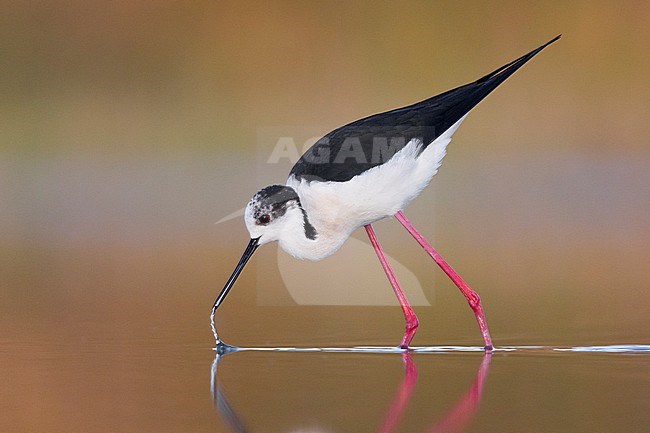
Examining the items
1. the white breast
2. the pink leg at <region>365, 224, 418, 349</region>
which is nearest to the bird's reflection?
the pink leg at <region>365, 224, 418, 349</region>

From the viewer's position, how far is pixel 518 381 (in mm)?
3812

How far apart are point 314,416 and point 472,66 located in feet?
22.4

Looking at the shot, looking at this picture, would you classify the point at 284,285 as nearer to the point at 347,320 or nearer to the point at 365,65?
the point at 347,320

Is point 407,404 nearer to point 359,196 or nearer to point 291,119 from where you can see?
point 359,196

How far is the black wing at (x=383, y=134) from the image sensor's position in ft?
15.5

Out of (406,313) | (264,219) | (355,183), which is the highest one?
(355,183)

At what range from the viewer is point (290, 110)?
31.5 ft

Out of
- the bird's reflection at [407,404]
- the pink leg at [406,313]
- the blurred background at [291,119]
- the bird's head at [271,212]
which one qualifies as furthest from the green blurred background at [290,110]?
the bird's reflection at [407,404]

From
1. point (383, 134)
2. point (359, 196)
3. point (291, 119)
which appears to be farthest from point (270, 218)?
point (291, 119)

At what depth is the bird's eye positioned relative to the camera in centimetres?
465

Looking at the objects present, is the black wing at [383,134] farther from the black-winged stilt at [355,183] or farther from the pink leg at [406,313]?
the pink leg at [406,313]

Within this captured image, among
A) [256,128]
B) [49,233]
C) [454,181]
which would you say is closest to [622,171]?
[454,181]

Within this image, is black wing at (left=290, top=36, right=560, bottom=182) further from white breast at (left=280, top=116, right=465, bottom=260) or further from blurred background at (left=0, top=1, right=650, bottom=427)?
blurred background at (left=0, top=1, right=650, bottom=427)

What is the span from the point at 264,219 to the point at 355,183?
403 mm
